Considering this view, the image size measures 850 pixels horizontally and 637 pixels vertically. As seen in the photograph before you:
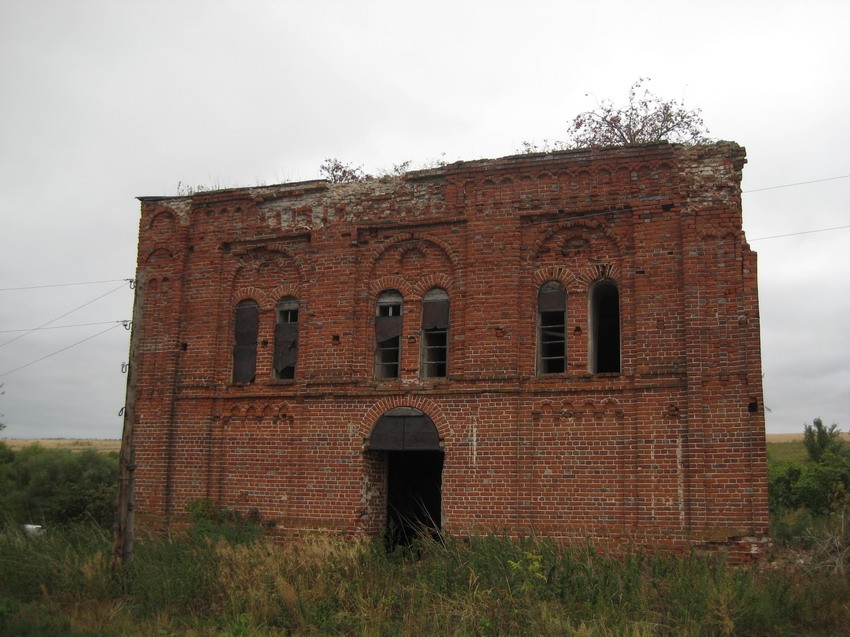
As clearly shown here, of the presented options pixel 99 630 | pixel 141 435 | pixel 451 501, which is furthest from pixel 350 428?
pixel 99 630

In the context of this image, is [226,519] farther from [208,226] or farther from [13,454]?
[13,454]

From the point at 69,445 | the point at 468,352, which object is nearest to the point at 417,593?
the point at 468,352

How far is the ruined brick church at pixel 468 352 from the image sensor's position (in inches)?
483

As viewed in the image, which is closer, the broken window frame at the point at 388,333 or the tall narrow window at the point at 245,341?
the broken window frame at the point at 388,333

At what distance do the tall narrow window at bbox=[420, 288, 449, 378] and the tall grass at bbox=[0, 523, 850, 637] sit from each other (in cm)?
331

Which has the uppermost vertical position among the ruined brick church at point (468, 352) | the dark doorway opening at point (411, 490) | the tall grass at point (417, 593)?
the ruined brick church at point (468, 352)

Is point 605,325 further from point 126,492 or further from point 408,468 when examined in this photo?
point 126,492

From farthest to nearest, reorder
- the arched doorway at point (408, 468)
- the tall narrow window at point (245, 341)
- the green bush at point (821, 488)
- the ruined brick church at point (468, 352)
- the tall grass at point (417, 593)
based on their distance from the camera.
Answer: the green bush at point (821, 488) → the tall narrow window at point (245, 341) → the arched doorway at point (408, 468) → the ruined brick church at point (468, 352) → the tall grass at point (417, 593)

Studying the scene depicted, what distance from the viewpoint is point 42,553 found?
13109 millimetres

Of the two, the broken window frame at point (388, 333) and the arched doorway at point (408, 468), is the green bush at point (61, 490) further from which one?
the broken window frame at point (388, 333)

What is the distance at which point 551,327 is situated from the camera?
1351cm

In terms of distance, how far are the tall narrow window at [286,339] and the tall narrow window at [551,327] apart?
4728 millimetres

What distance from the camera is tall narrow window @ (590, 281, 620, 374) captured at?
1355 centimetres

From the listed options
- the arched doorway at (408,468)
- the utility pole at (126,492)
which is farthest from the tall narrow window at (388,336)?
the utility pole at (126,492)
